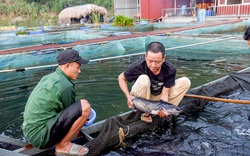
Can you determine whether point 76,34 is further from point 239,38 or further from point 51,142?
point 51,142

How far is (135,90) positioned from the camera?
3328 millimetres

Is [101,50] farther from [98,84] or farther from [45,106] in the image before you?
[45,106]

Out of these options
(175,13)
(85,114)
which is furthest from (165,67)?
(175,13)

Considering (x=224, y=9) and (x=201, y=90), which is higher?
(x=224, y=9)

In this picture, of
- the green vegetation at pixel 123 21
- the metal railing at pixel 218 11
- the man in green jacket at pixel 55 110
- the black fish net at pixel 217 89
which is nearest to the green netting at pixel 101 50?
the black fish net at pixel 217 89

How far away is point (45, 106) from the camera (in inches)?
92.0

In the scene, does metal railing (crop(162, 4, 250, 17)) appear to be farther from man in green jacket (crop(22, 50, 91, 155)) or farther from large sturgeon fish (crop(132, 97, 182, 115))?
man in green jacket (crop(22, 50, 91, 155))

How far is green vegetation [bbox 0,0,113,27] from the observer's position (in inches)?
1159

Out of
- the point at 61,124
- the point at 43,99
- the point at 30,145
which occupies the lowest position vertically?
the point at 30,145

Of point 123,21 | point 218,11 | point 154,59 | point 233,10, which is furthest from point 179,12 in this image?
point 154,59

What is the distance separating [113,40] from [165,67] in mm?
5942

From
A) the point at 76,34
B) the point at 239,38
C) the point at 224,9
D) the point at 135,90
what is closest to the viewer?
the point at 135,90

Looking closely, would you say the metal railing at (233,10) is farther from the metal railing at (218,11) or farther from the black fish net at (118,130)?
the black fish net at (118,130)

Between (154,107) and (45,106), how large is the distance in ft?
4.59
